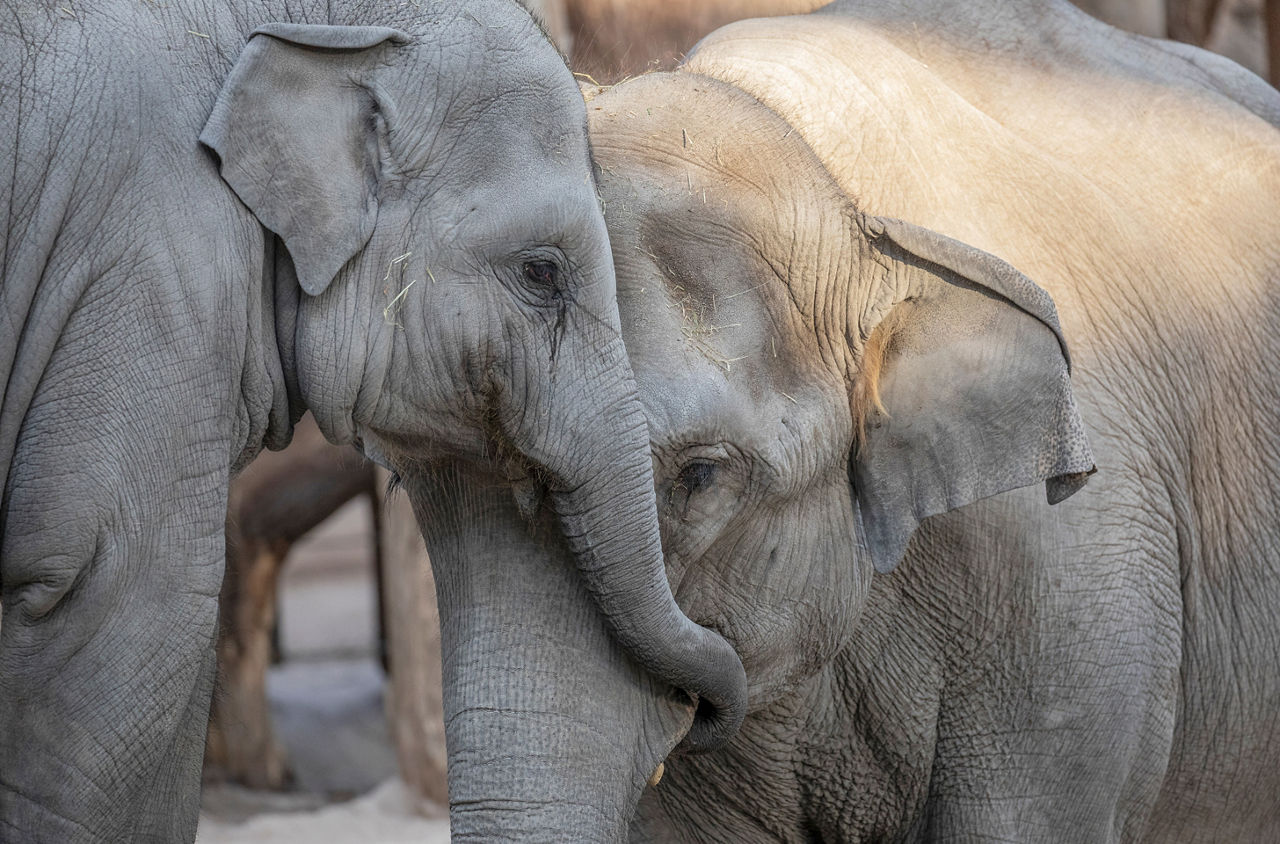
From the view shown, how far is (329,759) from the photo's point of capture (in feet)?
25.8

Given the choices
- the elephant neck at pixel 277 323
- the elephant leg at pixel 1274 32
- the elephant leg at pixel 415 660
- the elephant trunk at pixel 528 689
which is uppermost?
the elephant neck at pixel 277 323

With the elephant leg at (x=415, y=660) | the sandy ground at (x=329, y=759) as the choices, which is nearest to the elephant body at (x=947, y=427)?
the elephant leg at (x=415, y=660)

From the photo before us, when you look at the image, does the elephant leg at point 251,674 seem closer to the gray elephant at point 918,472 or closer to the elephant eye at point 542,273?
the gray elephant at point 918,472

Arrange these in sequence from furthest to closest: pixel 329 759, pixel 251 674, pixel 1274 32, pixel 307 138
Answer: pixel 329 759 < pixel 251 674 < pixel 1274 32 < pixel 307 138

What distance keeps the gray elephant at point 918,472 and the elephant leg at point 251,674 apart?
415cm

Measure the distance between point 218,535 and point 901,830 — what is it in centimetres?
135

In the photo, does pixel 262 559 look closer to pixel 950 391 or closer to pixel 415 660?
pixel 415 660

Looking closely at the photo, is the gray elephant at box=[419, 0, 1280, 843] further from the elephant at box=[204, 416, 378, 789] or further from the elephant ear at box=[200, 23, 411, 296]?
the elephant at box=[204, 416, 378, 789]

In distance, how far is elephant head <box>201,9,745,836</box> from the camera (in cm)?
229

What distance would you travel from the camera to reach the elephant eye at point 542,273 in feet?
7.76

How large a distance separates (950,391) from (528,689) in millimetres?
831

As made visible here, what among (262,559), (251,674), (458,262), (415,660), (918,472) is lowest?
(251,674)

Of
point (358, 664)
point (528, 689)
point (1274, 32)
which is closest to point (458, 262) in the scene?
point (528, 689)

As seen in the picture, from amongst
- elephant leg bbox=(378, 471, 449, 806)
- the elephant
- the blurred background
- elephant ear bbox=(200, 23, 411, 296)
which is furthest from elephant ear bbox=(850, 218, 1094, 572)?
the elephant
